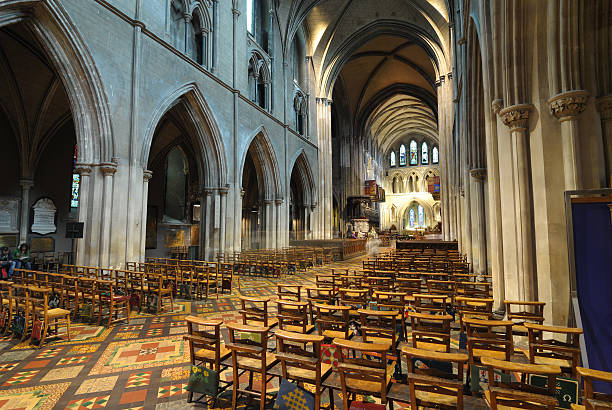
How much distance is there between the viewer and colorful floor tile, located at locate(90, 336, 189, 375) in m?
4.04

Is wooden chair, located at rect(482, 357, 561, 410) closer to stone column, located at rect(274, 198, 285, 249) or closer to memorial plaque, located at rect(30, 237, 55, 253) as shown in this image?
memorial plaque, located at rect(30, 237, 55, 253)

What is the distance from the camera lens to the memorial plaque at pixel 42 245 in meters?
15.2

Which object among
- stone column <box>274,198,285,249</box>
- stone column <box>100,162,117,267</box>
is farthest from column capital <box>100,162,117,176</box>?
stone column <box>274,198,285,249</box>

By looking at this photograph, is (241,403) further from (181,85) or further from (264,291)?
(181,85)

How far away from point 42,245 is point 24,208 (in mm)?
1883

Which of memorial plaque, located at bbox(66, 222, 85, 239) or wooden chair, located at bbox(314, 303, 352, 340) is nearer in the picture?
wooden chair, located at bbox(314, 303, 352, 340)

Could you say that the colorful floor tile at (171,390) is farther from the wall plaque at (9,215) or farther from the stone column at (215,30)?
the wall plaque at (9,215)

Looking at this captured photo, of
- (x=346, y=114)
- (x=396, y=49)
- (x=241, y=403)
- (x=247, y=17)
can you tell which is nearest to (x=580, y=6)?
(x=241, y=403)

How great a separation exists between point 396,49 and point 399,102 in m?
13.1

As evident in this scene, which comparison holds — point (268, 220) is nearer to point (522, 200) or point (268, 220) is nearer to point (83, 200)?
point (83, 200)

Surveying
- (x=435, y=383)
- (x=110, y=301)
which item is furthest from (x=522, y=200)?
(x=110, y=301)

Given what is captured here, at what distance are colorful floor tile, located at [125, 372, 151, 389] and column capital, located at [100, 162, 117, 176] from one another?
316 inches

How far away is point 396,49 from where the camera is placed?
102 feet

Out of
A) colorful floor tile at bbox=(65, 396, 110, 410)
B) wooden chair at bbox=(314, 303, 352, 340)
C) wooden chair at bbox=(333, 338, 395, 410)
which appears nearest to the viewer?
wooden chair at bbox=(333, 338, 395, 410)
